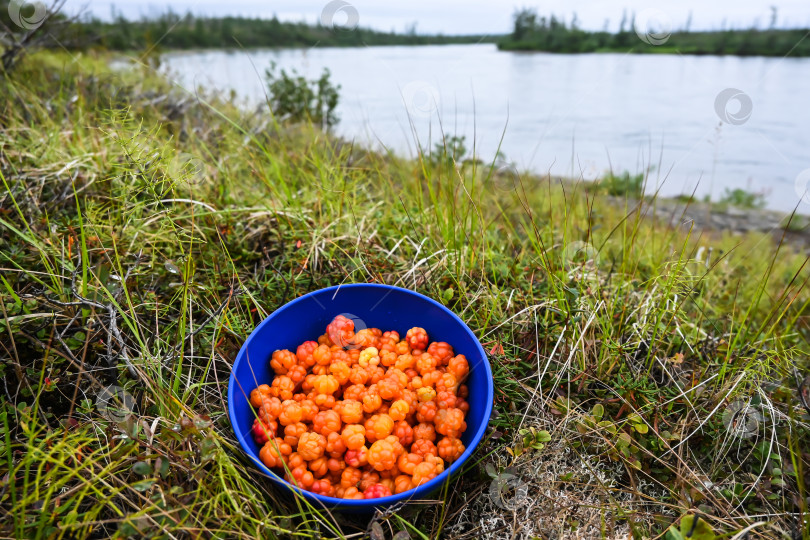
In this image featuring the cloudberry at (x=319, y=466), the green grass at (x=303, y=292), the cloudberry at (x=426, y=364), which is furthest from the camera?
the cloudberry at (x=426, y=364)

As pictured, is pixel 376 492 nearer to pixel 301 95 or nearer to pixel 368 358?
pixel 368 358

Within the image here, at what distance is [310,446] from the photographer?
1373 millimetres

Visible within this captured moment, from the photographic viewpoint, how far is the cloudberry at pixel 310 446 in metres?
1.37

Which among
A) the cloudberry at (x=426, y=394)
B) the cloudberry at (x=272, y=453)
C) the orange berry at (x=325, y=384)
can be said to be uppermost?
the orange berry at (x=325, y=384)

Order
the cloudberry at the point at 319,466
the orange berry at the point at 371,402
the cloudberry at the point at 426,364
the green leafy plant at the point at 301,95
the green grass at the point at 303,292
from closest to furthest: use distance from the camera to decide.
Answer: the green grass at the point at 303,292
the cloudberry at the point at 319,466
the orange berry at the point at 371,402
the cloudberry at the point at 426,364
the green leafy plant at the point at 301,95

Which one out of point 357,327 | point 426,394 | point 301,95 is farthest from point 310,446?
point 301,95

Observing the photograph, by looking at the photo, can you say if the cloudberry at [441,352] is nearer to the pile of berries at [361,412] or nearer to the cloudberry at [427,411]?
the pile of berries at [361,412]

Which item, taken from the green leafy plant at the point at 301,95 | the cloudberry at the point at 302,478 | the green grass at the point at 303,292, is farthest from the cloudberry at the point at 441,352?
the green leafy plant at the point at 301,95

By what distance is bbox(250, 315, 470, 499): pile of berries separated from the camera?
137cm

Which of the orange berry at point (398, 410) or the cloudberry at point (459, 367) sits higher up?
the cloudberry at point (459, 367)

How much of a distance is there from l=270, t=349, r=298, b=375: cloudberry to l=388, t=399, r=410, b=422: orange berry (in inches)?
15.9

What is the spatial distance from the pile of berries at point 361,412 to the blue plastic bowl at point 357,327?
4 centimetres

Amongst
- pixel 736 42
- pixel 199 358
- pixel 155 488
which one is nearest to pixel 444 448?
pixel 155 488

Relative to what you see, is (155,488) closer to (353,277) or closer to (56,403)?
(56,403)
